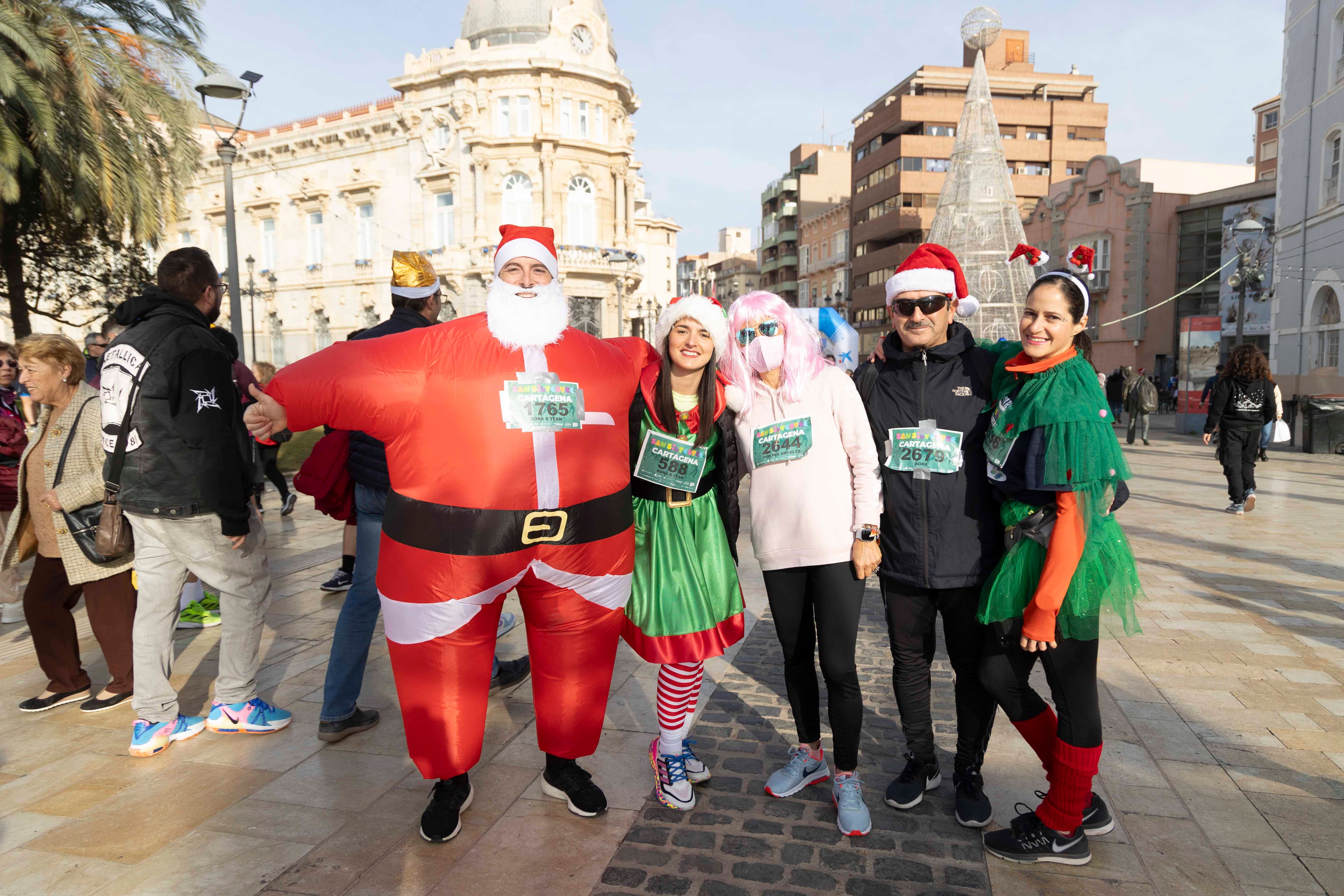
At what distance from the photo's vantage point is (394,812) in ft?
10.1

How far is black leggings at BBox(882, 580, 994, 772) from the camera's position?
297 centimetres

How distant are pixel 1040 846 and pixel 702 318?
7.33ft

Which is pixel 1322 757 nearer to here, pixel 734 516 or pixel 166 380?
pixel 734 516

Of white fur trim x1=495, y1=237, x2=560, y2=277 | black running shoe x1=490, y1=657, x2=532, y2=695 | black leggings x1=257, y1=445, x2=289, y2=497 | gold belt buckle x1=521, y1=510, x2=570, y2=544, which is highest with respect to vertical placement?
white fur trim x1=495, y1=237, x2=560, y2=277

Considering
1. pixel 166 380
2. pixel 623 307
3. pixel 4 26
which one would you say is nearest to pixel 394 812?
pixel 166 380

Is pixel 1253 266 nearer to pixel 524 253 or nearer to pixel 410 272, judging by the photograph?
pixel 410 272

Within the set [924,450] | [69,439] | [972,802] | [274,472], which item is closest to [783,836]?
[972,802]

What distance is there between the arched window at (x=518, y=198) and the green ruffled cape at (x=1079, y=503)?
36.7m

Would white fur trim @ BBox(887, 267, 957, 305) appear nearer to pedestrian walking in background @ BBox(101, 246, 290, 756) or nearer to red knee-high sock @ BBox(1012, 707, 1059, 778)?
red knee-high sock @ BBox(1012, 707, 1059, 778)

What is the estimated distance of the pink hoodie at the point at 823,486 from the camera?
2.97 meters

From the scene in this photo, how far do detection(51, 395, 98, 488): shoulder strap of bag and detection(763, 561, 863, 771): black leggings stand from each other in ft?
11.6

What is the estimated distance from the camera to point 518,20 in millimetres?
37188

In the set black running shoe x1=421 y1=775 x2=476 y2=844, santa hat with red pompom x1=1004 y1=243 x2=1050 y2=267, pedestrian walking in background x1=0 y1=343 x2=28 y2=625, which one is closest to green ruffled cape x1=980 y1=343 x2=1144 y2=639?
santa hat with red pompom x1=1004 y1=243 x2=1050 y2=267

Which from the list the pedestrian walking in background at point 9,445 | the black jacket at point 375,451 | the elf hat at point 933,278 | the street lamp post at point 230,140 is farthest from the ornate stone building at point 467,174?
the elf hat at point 933,278
